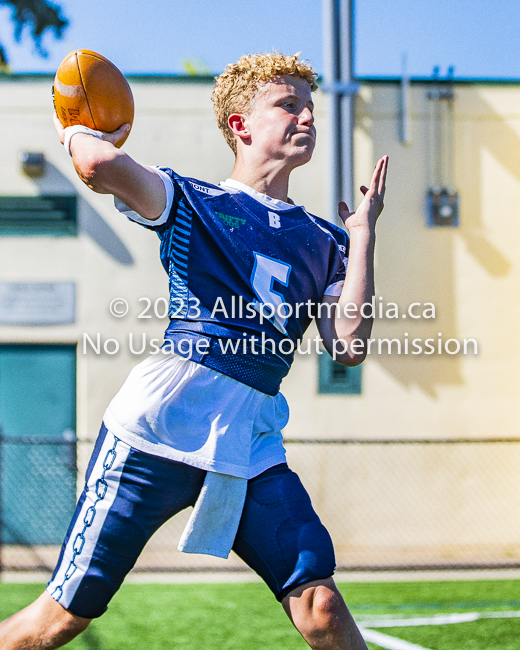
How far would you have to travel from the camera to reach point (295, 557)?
1876mm

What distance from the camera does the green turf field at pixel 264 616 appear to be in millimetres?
4227

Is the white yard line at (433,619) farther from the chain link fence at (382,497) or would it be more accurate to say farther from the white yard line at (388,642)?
the chain link fence at (382,497)

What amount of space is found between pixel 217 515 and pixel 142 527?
0.65ft

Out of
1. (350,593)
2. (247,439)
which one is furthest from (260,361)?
(350,593)

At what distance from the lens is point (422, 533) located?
808cm

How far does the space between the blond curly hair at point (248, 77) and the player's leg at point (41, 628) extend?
1491 millimetres

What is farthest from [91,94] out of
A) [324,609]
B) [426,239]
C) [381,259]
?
[426,239]

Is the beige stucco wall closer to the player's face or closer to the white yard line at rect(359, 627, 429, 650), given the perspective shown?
the white yard line at rect(359, 627, 429, 650)

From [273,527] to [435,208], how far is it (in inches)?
287

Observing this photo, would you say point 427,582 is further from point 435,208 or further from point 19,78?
point 19,78

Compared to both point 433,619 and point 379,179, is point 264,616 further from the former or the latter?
point 379,179

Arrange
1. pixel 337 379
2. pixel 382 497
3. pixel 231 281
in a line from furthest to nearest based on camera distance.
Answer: pixel 337 379 → pixel 382 497 → pixel 231 281

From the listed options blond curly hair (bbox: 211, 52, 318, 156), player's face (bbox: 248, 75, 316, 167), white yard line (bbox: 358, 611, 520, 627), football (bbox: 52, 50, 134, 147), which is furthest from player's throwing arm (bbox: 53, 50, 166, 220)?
white yard line (bbox: 358, 611, 520, 627)

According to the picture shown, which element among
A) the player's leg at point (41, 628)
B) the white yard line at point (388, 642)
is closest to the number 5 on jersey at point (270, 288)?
the player's leg at point (41, 628)
